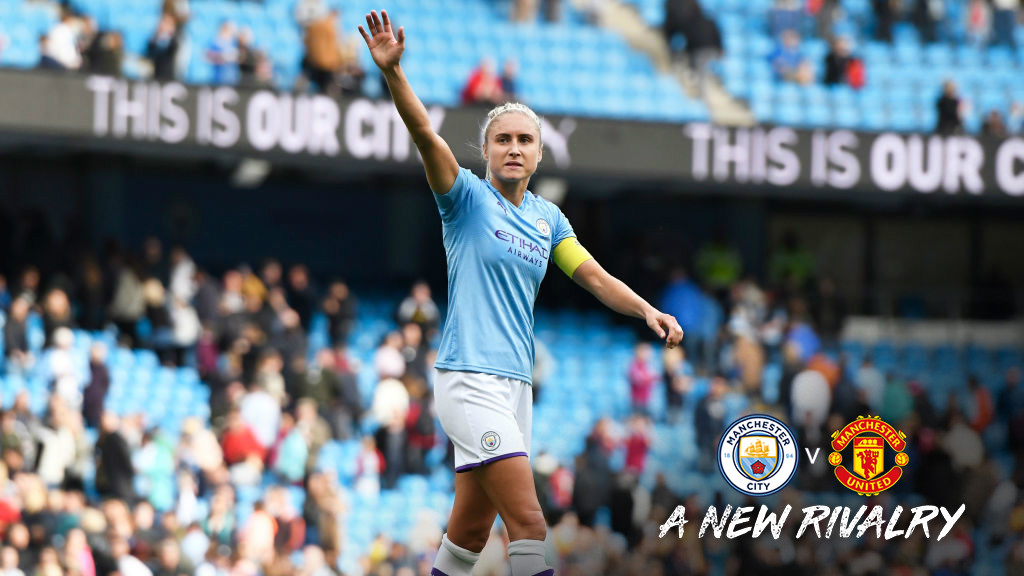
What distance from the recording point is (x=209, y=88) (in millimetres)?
18594

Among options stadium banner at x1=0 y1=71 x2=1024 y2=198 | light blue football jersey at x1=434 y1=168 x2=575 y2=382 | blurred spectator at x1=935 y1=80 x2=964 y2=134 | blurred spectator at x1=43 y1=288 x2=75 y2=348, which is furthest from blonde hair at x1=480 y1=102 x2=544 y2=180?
blurred spectator at x1=935 y1=80 x2=964 y2=134

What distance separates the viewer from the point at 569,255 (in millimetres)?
5695

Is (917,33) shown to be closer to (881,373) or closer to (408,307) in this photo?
(881,373)

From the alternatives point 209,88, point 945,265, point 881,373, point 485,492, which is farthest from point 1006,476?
point 485,492

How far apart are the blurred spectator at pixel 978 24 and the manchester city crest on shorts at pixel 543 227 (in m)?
20.4

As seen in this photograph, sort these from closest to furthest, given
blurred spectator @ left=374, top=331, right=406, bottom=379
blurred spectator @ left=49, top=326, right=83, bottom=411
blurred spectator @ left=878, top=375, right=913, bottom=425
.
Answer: blurred spectator @ left=49, top=326, right=83, bottom=411 → blurred spectator @ left=374, top=331, right=406, bottom=379 → blurred spectator @ left=878, top=375, right=913, bottom=425

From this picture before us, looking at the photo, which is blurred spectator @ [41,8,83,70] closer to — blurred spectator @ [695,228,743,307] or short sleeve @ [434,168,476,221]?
blurred spectator @ [695,228,743,307]

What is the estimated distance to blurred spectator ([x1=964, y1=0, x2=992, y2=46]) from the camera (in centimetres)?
2440

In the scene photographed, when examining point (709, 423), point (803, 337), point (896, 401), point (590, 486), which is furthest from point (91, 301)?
point (896, 401)

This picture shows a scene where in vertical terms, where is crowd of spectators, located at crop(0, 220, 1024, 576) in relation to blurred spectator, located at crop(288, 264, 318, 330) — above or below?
below

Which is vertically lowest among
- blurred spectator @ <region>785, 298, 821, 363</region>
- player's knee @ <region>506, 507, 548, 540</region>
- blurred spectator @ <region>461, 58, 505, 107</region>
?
player's knee @ <region>506, 507, 548, 540</region>

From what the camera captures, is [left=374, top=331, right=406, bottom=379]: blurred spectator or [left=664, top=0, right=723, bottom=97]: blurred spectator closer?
[left=374, top=331, right=406, bottom=379]: blurred spectator

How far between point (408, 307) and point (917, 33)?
1059 cm

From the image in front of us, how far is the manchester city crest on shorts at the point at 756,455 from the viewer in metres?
7.36
